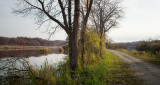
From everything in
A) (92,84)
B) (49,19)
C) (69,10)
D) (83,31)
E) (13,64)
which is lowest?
(92,84)

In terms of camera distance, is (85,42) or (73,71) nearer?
(73,71)

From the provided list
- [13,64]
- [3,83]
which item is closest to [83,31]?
[13,64]

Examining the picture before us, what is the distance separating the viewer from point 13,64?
4.72 m

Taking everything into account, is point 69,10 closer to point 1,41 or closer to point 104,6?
point 1,41

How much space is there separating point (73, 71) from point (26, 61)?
7.33ft

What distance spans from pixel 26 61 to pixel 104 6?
48.6 ft

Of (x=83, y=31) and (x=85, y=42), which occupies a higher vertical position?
(x=83, y=31)

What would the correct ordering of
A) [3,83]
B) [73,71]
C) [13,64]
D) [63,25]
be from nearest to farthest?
[3,83], [13,64], [73,71], [63,25]

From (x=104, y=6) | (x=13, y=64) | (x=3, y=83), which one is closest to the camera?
(x=3, y=83)

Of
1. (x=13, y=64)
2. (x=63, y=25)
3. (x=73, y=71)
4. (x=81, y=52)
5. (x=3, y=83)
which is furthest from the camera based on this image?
(x=81, y=52)

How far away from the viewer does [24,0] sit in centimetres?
666

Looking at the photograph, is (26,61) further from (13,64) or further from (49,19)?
(49,19)

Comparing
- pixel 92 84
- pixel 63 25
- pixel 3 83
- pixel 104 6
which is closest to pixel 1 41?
pixel 3 83

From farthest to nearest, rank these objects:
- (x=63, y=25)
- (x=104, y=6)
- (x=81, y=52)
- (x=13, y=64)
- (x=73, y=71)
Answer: (x=104, y=6)
(x=81, y=52)
(x=63, y=25)
(x=73, y=71)
(x=13, y=64)
